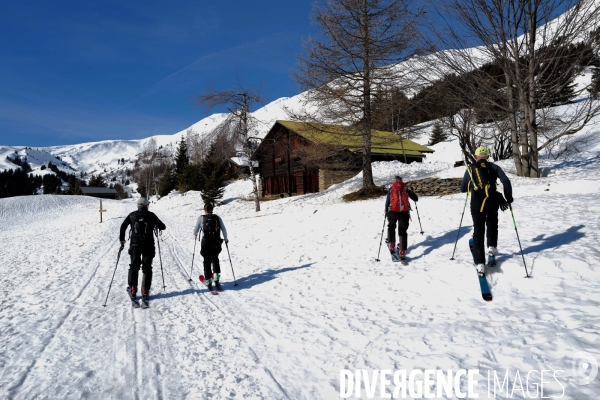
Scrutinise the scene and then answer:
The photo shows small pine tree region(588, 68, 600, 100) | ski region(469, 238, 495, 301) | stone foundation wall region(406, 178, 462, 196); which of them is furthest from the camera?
stone foundation wall region(406, 178, 462, 196)

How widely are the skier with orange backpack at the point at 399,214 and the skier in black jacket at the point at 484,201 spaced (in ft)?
7.56

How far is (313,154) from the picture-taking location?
69.4ft

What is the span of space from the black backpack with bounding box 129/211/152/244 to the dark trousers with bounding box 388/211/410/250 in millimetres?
5423

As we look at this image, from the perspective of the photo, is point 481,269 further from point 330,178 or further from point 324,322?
point 330,178

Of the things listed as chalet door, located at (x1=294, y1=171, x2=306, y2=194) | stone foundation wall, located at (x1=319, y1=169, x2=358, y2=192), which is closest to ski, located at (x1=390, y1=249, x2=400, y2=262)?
stone foundation wall, located at (x1=319, y1=169, x2=358, y2=192)

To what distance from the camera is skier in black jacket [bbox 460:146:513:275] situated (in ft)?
20.7

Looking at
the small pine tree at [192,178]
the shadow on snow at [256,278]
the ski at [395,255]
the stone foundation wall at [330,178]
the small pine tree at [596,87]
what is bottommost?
the shadow on snow at [256,278]

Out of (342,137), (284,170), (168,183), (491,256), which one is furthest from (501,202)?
(168,183)

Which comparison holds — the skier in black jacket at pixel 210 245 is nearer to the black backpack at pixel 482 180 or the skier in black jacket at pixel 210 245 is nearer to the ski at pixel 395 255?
the ski at pixel 395 255

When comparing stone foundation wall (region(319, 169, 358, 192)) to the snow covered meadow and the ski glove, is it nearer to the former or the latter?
the snow covered meadow

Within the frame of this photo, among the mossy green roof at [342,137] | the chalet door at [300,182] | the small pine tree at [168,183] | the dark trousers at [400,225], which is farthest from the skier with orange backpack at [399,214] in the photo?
the small pine tree at [168,183]

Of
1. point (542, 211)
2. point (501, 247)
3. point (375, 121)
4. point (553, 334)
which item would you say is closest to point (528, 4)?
point (375, 121)

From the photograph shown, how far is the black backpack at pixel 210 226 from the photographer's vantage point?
8.23 meters

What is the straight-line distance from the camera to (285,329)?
5.60 metres
